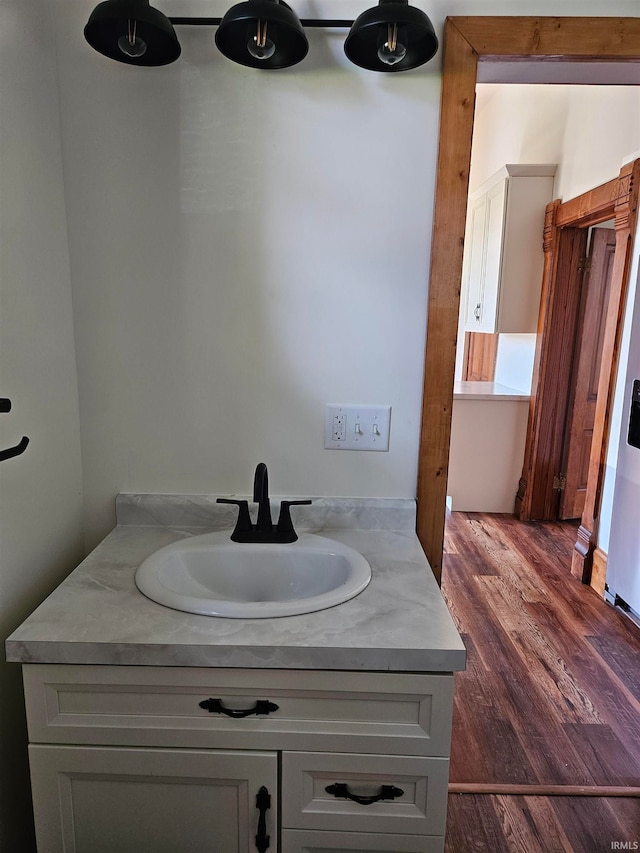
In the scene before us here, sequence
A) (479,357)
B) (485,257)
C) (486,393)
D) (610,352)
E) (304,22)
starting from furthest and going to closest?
(479,357), (485,257), (486,393), (610,352), (304,22)

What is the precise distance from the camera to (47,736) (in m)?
1.04

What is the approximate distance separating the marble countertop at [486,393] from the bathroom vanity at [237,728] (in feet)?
9.15

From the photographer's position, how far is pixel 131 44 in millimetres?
1207

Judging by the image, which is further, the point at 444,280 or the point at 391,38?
the point at 444,280

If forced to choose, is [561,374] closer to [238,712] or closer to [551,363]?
[551,363]

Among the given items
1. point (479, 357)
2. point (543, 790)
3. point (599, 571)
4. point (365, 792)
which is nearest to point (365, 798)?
point (365, 792)

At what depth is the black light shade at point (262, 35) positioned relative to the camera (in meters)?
1.12

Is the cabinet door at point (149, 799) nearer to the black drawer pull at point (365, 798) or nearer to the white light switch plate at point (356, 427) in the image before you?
the black drawer pull at point (365, 798)

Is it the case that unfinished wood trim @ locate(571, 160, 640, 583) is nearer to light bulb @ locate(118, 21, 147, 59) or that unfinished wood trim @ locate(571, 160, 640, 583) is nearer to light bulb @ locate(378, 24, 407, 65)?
light bulb @ locate(378, 24, 407, 65)

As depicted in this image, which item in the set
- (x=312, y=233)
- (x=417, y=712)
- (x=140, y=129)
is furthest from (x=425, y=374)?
(x=140, y=129)

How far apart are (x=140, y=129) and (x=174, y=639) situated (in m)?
1.15

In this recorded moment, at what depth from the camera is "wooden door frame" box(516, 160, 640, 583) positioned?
2.93 metres

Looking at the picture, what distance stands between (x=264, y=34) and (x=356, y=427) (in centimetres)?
88

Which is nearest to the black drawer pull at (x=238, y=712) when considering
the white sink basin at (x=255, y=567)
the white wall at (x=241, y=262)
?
the white sink basin at (x=255, y=567)
